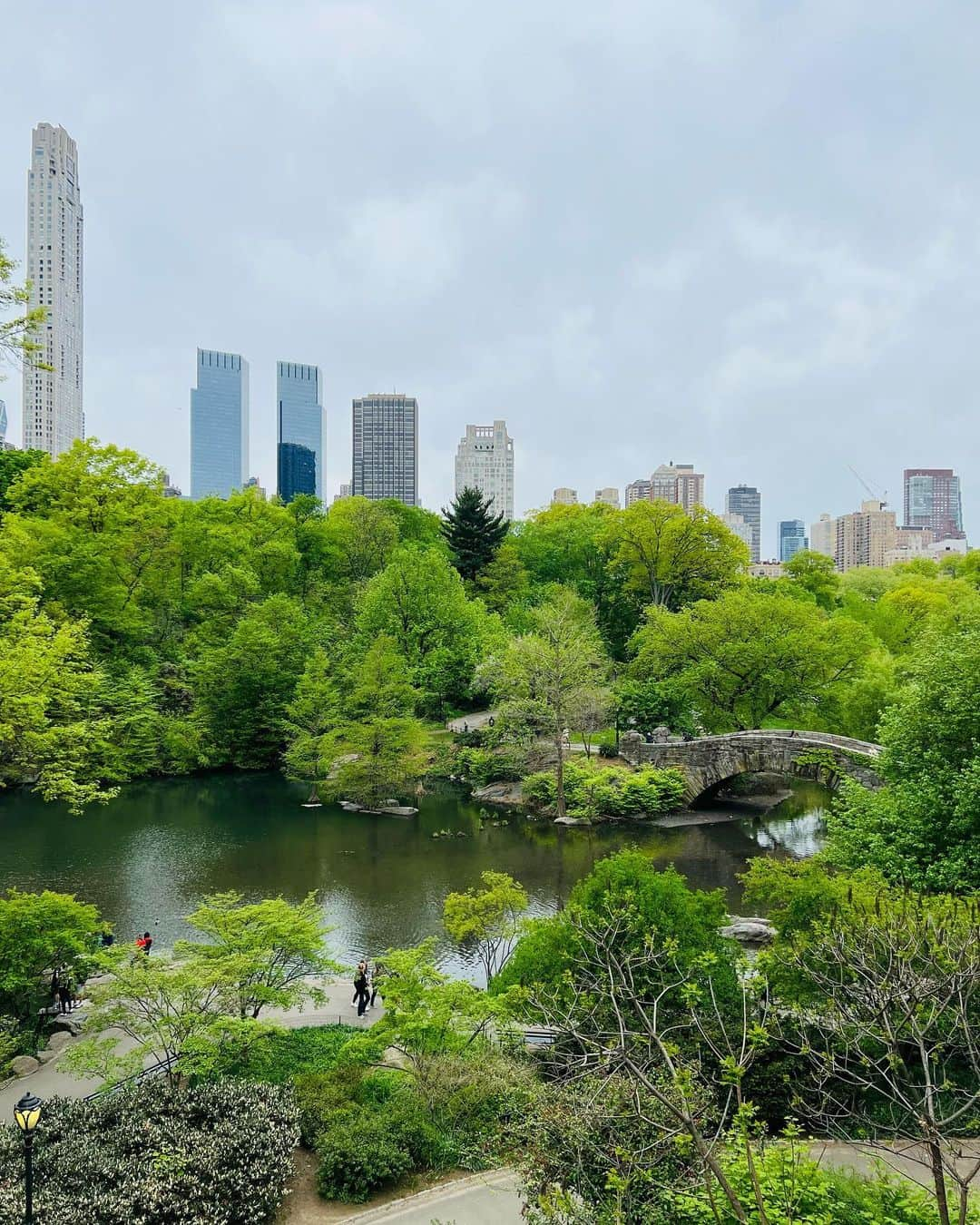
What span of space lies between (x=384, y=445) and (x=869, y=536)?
88757 mm

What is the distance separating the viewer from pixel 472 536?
52031mm

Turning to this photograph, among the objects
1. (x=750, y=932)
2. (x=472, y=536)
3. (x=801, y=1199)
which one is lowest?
(x=750, y=932)

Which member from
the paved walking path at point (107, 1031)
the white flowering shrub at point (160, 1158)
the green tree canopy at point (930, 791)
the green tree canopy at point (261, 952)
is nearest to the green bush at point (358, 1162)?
the white flowering shrub at point (160, 1158)

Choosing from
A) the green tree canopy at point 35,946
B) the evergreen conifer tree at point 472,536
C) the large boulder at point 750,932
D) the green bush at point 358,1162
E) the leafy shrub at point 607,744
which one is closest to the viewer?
the green bush at point 358,1162

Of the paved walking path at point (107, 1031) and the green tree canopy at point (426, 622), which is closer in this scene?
the paved walking path at point (107, 1031)

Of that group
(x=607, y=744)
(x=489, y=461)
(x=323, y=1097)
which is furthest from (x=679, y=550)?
(x=489, y=461)

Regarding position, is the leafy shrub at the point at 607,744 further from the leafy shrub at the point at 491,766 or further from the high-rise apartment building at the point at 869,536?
the high-rise apartment building at the point at 869,536

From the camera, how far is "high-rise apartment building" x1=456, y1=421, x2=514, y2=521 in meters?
154

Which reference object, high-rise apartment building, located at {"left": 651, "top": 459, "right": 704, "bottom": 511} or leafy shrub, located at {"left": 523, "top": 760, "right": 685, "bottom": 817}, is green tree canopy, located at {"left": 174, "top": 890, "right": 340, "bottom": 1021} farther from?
high-rise apartment building, located at {"left": 651, "top": 459, "right": 704, "bottom": 511}

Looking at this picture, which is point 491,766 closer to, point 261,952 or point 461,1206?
point 261,952

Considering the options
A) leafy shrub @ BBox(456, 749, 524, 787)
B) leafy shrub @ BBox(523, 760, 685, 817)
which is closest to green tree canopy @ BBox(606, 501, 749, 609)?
leafy shrub @ BBox(456, 749, 524, 787)

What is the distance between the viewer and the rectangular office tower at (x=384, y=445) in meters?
152

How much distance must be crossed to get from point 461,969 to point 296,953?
4.77m

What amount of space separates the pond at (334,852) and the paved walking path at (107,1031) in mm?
1886
